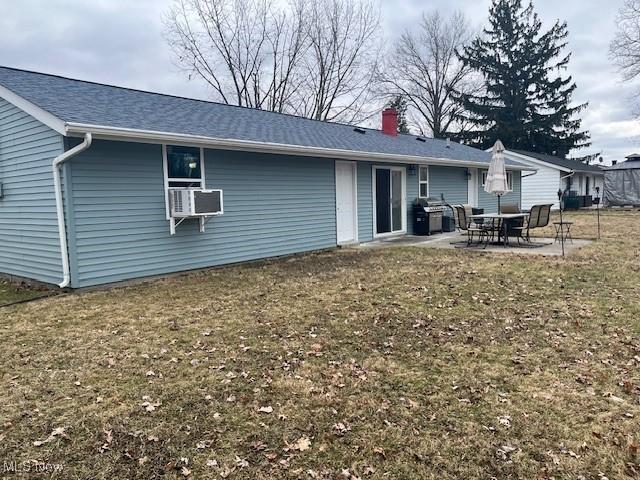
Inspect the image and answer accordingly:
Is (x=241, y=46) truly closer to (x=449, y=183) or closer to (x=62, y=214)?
(x=449, y=183)

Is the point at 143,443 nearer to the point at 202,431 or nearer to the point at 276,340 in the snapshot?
the point at 202,431

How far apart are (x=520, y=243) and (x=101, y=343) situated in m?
9.63

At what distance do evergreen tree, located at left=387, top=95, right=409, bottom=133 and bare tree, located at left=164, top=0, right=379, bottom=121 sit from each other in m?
5.81

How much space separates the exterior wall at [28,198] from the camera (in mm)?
6922

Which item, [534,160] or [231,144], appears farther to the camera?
[534,160]

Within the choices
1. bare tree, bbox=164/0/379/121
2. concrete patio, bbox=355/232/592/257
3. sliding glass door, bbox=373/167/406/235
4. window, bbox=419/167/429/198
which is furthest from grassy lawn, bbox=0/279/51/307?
bare tree, bbox=164/0/379/121

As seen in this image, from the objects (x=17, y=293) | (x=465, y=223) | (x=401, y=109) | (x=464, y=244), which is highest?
(x=401, y=109)

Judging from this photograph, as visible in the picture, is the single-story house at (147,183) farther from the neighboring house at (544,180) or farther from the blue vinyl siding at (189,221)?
the neighboring house at (544,180)

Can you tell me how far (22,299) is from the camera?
6527mm

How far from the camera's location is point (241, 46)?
2498 cm

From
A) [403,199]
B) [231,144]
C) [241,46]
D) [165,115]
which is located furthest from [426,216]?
[241,46]

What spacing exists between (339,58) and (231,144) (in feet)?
65.8

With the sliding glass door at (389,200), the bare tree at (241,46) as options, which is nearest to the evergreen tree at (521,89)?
the bare tree at (241,46)

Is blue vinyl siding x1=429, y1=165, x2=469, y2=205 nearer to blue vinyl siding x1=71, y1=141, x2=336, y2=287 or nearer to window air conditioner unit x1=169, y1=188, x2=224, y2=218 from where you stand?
blue vinyl siding x1=71, y1=141, x2=336, y2=287
